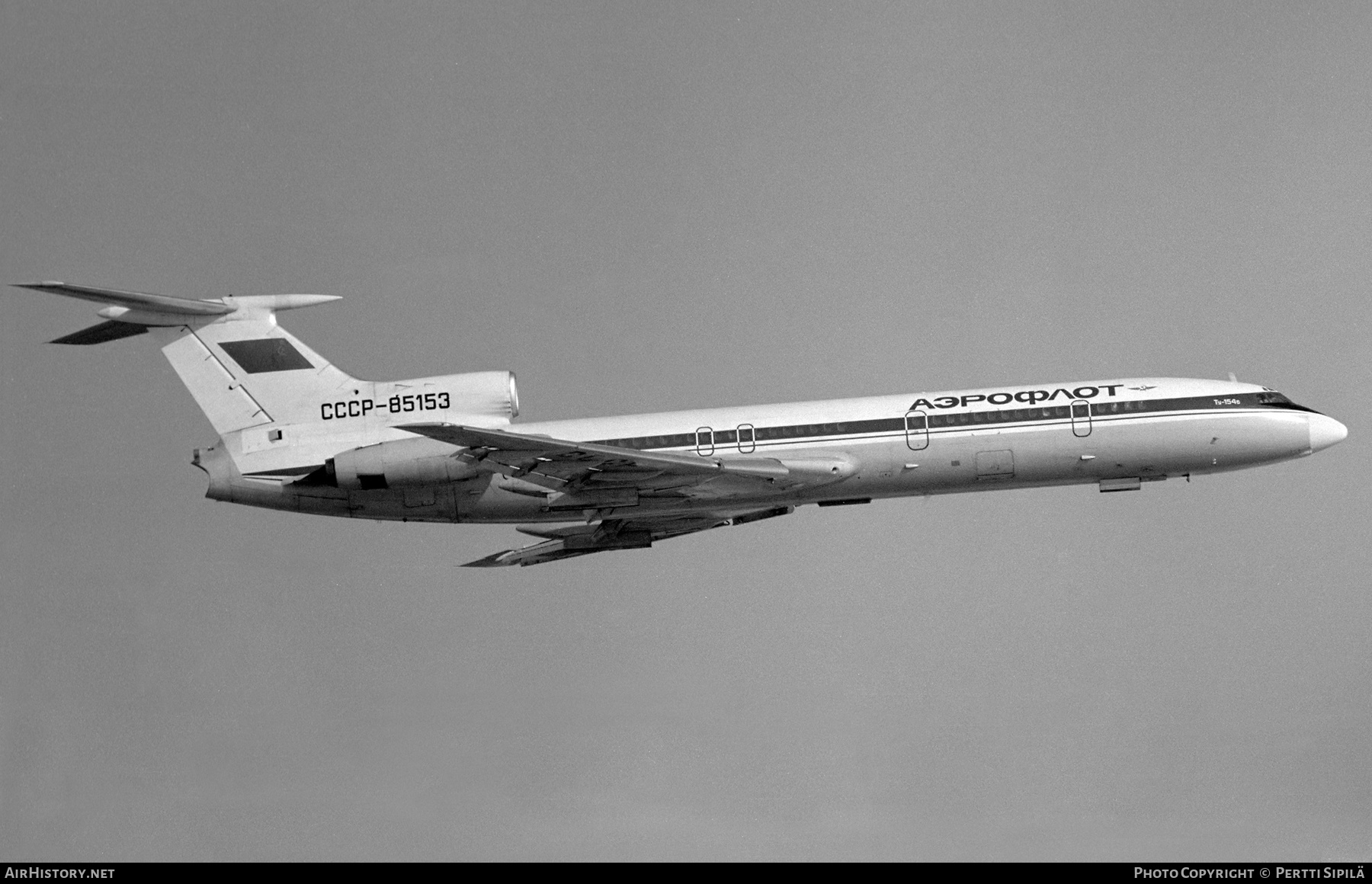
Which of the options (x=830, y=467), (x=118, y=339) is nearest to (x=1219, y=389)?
(x=830, y=467)

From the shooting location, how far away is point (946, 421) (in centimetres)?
4850

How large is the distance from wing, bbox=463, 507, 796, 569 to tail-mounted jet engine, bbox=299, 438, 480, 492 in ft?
14.0

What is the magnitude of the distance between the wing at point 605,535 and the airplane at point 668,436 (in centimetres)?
160

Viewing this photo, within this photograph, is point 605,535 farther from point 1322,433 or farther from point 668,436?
point 1322,433

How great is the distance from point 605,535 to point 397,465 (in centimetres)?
673

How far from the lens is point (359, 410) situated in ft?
161

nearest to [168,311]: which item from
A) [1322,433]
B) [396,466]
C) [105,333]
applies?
[105,333]

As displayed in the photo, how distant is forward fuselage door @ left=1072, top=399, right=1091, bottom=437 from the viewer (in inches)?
1916

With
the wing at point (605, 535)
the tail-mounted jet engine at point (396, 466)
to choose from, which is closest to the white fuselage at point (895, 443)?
the tail-mounted jet engine at point (396, 466)

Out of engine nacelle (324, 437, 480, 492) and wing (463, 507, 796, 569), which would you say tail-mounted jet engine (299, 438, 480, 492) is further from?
wing (463, 507, 796, 569)

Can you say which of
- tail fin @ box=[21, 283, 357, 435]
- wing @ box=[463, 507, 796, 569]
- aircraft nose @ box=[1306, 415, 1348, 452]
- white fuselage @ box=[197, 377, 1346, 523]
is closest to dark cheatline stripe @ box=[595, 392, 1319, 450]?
white fuselage @ box=[197, 377, 1346, 523]

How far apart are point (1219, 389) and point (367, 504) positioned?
65.8 ft
